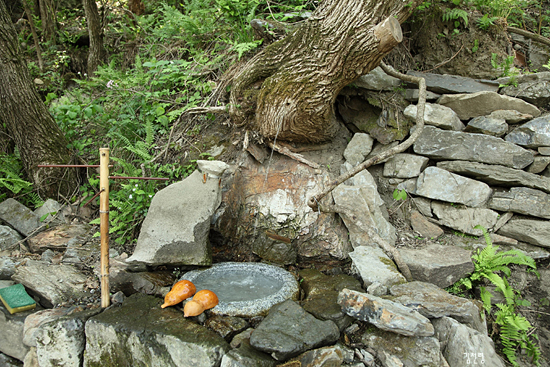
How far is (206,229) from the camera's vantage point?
4.25 meters

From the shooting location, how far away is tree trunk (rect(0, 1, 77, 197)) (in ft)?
17.1

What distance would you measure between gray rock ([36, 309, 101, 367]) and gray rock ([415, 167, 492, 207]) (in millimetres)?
4643

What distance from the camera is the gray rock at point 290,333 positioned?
2.78 meters

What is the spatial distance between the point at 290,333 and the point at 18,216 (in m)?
4.67

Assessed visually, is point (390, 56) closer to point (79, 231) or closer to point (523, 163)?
point (523, 163)

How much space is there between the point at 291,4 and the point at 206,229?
14.8ft

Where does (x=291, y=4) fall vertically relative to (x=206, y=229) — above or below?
above

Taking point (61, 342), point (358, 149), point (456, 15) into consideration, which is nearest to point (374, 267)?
point (358, 149)

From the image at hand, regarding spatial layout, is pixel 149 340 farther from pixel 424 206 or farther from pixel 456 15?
pixel 456 15

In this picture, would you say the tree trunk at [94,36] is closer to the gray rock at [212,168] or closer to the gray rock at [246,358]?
the gray rock at [212,168]

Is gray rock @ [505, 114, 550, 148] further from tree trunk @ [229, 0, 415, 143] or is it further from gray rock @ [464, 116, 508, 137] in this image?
tree trunk @ [229, 0, 415, 143]

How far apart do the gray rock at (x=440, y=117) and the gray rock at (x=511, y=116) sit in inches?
18.4

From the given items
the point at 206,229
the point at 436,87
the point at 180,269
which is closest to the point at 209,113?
the point at 206,229

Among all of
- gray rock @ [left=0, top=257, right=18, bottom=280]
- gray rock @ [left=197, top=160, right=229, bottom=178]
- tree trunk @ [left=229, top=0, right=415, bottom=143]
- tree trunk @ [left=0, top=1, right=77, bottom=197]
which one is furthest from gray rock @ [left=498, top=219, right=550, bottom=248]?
tree trunk @ [left=0, top=1, right=77, bottom=197]
